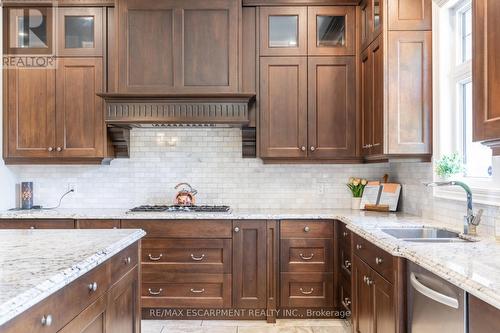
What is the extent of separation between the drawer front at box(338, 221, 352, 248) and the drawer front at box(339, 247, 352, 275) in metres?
0.05

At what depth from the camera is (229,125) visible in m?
3.48

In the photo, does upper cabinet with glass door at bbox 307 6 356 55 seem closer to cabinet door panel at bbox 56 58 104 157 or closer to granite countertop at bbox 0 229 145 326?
cabinet door panel at bbox 56 58 104 157

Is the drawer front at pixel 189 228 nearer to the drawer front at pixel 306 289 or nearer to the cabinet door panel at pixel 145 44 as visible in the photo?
the drawer front at pixel 306 289

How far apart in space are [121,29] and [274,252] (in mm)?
2374

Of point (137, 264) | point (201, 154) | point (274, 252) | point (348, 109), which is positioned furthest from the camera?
point (201, 154)

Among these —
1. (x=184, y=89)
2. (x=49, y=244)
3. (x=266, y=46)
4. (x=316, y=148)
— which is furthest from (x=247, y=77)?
(x=49, y=244)

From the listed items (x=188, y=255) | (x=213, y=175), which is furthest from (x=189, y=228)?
(x=213, y=175)

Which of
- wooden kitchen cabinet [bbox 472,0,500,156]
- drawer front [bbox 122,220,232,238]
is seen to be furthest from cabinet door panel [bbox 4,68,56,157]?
wooden kitchen cabinet [bbox 472,0,500,156]

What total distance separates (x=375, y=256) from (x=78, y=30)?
3.18m

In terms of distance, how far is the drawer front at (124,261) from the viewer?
1745 millimetres

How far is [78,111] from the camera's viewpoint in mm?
3395

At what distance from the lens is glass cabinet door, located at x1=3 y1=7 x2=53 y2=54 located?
3412 mm

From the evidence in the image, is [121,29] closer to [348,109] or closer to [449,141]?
[348,109]

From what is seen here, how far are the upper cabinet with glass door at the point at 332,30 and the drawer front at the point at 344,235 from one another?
1.55 metres
